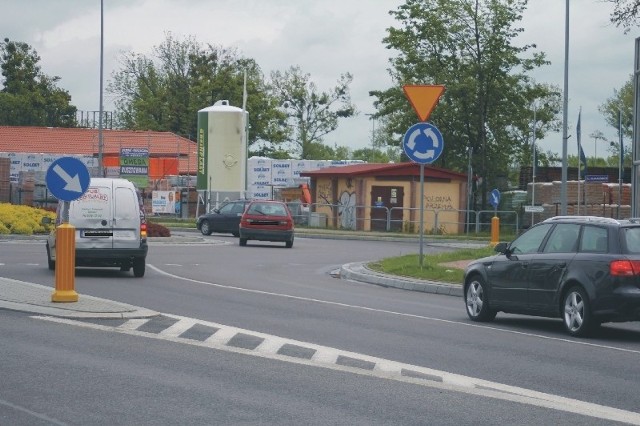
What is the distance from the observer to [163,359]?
1187 cm

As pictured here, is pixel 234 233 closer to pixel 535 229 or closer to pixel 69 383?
pixel 535 229

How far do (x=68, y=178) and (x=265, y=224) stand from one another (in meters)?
24.5

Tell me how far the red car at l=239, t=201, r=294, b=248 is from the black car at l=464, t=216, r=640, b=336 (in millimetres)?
24265

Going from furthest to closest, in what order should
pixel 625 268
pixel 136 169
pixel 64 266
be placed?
pixel 136 169, pixel 64 266, pixel 625 268

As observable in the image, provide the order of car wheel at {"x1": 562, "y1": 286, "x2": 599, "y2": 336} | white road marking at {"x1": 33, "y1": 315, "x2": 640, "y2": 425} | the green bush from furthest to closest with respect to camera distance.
Answer: the green bush
car wheel at {"x1": 562, "y1": 286, "x2": 599, "y2": 336}
white road marking at {"x1": 33, "y1": 315, "x2": 640, "y2": 425}

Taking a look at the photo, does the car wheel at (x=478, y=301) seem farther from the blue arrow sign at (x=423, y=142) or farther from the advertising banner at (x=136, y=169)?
the advertising banner at (x=136, y=169)

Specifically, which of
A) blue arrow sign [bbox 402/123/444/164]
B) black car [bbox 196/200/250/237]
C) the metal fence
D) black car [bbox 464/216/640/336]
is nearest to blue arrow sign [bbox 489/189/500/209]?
the metal fence

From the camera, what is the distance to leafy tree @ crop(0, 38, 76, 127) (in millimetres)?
109750

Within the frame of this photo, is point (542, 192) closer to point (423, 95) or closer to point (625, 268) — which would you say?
point (423, 95)

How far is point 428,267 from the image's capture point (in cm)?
2702

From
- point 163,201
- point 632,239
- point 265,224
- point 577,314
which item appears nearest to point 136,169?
point 163,201

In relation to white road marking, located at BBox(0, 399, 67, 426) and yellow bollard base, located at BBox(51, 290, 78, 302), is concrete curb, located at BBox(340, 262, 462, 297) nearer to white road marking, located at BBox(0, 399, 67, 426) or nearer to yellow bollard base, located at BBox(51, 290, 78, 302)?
yellow bollard base, located at BBox(51, 290, 78, 302)

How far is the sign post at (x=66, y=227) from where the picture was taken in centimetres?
1706

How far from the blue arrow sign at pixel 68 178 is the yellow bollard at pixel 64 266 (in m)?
0.51
